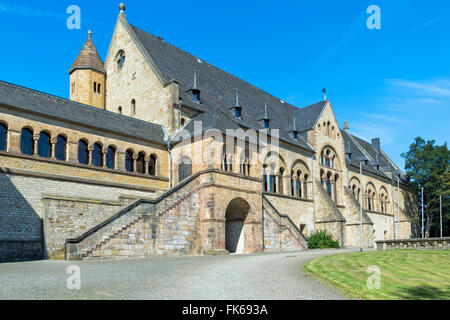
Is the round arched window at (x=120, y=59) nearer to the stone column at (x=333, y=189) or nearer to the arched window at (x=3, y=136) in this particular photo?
the arched window at (x=3, y=136)

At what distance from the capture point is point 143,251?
20906 millimetres

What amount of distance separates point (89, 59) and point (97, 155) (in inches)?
525

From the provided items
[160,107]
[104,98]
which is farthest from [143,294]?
[104,98]

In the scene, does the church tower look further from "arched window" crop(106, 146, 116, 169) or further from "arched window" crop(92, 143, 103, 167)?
"arched window" crop(92, 143, 103, 167)

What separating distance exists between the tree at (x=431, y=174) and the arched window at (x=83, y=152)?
44.3 m

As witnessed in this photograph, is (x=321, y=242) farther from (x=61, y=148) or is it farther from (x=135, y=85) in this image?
(x=61, y=148)

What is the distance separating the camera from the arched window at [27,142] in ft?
73.7

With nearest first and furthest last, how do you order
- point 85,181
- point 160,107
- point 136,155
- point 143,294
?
point 143,294 → point 85,181 → point 136,155 → point 160,107

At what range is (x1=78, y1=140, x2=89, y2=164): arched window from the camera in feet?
81.8

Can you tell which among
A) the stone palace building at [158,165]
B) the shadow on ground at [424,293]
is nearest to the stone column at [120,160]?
the stone palace building at [158,165]

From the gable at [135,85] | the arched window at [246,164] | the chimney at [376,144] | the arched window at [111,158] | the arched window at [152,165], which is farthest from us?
the chimney at [376,144]

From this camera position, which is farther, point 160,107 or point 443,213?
point 443,213

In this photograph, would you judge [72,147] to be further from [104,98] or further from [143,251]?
[104,98]
